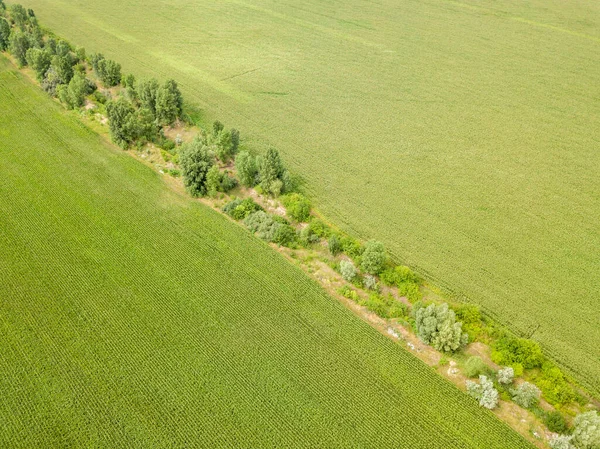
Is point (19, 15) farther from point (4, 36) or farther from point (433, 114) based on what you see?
point (433, 114)

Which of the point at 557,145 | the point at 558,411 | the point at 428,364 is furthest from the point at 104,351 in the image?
the point at 557,145

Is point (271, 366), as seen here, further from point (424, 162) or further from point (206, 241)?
point (424, 162)

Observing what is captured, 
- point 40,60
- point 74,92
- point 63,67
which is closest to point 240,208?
point 74,92

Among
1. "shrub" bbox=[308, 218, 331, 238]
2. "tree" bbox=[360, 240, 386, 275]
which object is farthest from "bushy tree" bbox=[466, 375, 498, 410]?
"shrub" bbox=[308, 218, 331, 238]

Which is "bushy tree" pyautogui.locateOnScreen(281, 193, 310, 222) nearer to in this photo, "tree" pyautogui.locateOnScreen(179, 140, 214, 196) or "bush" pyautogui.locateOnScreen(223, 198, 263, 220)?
"bush" pyautogui.locateOnScreen(223, 198, 263, 220)

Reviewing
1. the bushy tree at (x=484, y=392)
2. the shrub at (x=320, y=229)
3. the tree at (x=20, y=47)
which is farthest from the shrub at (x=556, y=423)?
the tree at (x=20, y=47)
